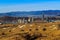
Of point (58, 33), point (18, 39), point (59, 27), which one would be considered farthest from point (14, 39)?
point (59, 27)

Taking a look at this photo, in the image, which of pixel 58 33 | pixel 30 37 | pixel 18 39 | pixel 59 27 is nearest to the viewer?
pixel 18 39

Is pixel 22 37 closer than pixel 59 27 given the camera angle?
Yes

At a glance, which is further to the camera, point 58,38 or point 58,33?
point 58,33

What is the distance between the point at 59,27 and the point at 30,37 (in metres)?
9.25

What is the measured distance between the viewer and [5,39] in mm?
27312

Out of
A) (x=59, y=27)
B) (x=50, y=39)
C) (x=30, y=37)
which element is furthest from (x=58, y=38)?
(x=59, y=27)

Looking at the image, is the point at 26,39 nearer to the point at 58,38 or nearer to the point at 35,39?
the point at 35,39

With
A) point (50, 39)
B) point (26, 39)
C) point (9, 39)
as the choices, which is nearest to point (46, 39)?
point (50, 39)

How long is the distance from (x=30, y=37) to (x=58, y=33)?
477cm

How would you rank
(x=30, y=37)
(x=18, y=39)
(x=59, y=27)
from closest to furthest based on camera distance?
(x=18, y=39), (x=30, y=37), (x=59, y=27)

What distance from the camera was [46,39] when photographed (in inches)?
1062

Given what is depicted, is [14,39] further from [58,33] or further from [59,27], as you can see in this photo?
[59,27]

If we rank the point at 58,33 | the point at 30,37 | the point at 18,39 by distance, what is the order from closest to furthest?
the point at 18,39
the point at 30,37
the point at 58,33

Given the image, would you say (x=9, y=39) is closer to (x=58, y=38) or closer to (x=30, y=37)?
(x=30, y=37)
